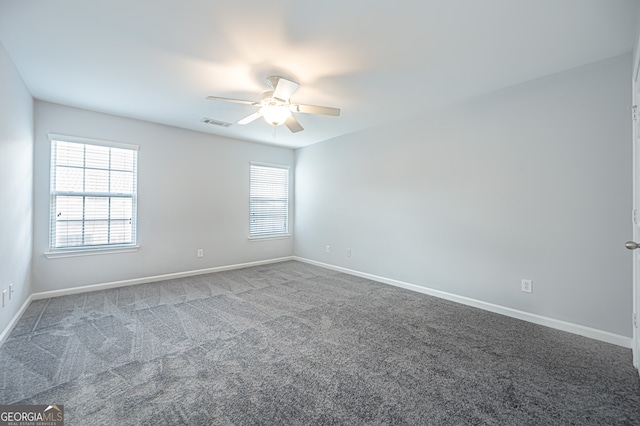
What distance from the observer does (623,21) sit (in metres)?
1.98

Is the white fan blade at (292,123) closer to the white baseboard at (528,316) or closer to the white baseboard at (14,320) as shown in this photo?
the white baseboard at (528,316)

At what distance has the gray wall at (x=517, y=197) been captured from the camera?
249 cm

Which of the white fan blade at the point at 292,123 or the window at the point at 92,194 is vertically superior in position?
the white fan blade at the point at 292,123

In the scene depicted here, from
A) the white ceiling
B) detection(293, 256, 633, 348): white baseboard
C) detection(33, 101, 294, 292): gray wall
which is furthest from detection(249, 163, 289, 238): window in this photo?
detection(293, 256, 633, 348): white baseboard

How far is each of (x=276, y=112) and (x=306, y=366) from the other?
236cm

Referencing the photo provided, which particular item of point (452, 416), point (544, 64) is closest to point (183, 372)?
point (452, 416)

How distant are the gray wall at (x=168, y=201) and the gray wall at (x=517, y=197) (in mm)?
2375

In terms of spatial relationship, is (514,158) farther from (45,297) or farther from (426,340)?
(45,297)

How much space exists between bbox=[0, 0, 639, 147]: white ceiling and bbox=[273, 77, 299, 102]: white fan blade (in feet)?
0.55

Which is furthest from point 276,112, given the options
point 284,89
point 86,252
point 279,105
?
point 86,252

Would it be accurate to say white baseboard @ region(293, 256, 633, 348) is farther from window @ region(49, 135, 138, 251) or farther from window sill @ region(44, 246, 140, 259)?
window @ region(49, 135, 138, 251)

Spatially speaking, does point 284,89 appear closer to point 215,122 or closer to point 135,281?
point 215,122

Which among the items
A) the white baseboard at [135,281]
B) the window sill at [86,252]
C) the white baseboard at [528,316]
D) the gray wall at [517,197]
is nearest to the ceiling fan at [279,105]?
the gray wall at [517,197]

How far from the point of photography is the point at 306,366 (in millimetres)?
2105
